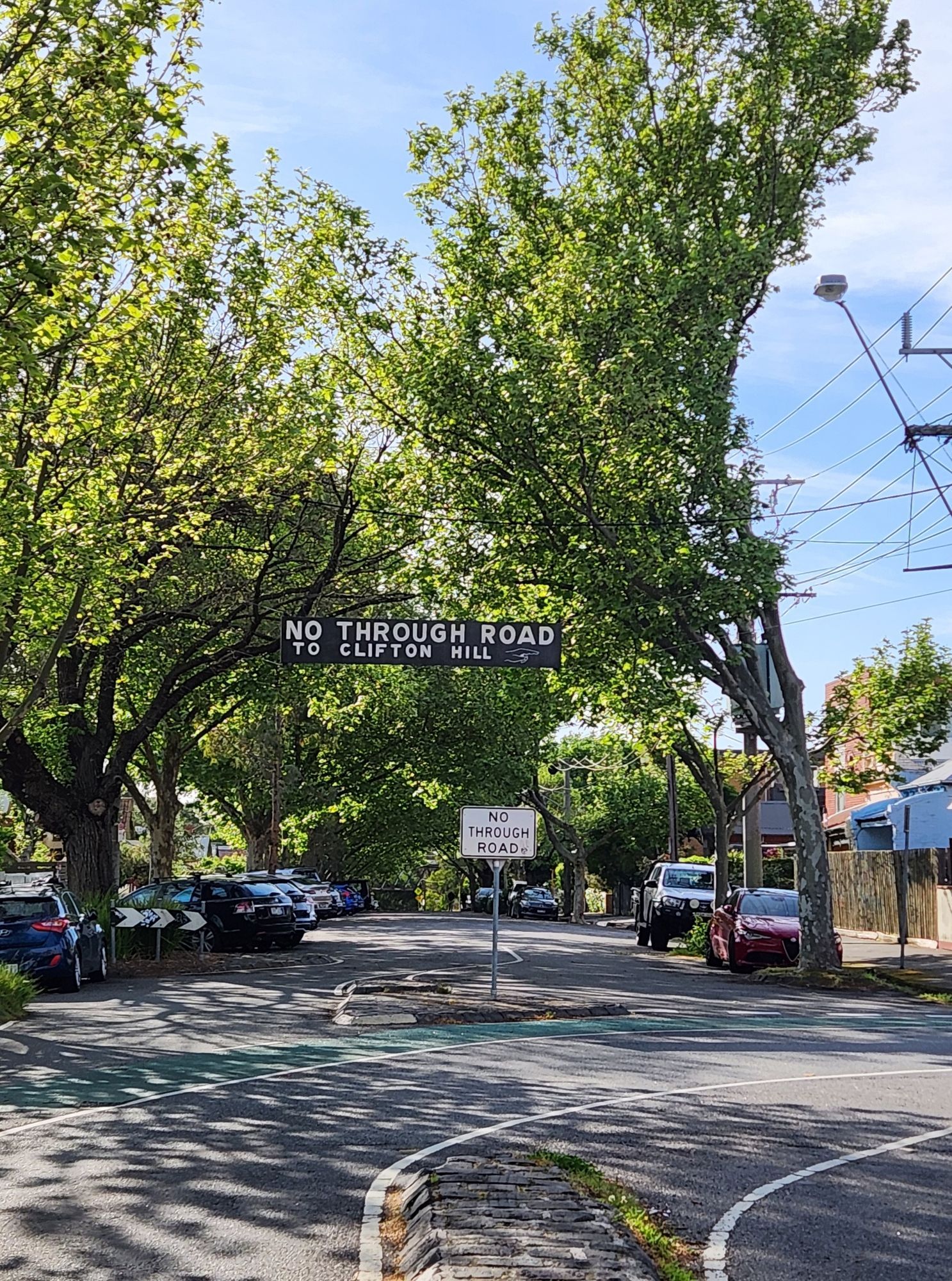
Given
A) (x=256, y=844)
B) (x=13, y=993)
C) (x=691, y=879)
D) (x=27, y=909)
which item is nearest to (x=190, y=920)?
(x=27, y=909)

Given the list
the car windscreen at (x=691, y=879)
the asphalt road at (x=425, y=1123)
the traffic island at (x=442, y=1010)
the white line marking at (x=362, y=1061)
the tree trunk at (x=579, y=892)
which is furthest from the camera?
the tree trunk at (x=579, y=892)

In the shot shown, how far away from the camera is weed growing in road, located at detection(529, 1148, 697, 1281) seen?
636 cm

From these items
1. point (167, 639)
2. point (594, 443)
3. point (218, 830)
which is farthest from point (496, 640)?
point (218, 830)

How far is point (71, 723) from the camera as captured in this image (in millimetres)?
28719

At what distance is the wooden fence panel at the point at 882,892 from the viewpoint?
30672 mm

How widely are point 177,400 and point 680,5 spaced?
11544 mm

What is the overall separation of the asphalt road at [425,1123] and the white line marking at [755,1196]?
0.04 m

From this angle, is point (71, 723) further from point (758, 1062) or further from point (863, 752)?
point (758, 1062)

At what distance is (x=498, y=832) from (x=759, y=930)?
26.5 feet

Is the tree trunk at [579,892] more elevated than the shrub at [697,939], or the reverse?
the tree trunk at [579,892]

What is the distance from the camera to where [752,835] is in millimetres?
33594

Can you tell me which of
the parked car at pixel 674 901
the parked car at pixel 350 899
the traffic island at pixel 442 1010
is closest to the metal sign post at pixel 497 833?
→ the traffic island at pixel 442 1010

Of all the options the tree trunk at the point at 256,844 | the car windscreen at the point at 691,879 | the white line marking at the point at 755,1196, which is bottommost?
the white line marking at the point at 755,1196

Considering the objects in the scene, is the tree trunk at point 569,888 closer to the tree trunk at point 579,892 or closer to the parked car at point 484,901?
the tree trunk at point 579,892
